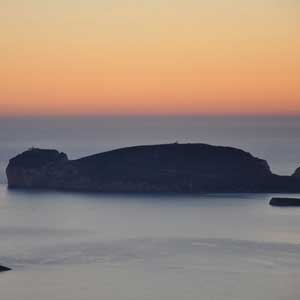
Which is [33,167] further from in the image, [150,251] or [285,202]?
[150,251]

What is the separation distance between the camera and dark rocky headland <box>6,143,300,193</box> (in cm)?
9362

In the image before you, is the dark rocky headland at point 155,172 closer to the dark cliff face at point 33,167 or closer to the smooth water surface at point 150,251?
the dark cliff face at point 33,167

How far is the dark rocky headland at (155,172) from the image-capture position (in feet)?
307

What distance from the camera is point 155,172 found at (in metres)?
95.6

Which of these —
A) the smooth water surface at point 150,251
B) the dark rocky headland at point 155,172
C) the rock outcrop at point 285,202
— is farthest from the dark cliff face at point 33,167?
the rock outcrop at point 285,202

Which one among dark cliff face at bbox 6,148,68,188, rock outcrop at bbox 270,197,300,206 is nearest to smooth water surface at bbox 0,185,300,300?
rock outcrop at bbox 270,197,300,206

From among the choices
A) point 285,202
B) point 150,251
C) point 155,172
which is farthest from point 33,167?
point 150,251

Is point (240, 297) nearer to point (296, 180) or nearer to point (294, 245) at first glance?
point (294, 245)

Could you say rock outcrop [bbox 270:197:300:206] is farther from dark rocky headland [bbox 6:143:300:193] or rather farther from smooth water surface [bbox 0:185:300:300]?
dark rocky headland [bbox 6:143:300:193]

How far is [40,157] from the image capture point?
3999 inches

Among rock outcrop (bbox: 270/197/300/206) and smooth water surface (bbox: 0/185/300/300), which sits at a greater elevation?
rock outcrop (bbox: 270/197/300/206)

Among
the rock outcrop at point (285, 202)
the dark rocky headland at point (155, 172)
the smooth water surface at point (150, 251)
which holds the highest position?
the dark rocky headland at point (155, 172)

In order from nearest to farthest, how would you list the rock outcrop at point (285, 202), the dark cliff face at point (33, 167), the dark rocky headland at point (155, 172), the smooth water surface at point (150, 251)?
the smooth water surface at point (150, 251), the rock outcrop at point (285, 202), the dark rocky headland at point (155, 172), the dark cliff face at point (33, 167)

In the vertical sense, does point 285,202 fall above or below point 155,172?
below
